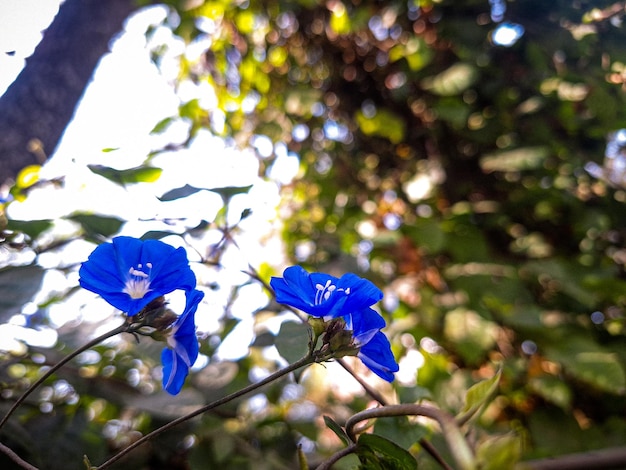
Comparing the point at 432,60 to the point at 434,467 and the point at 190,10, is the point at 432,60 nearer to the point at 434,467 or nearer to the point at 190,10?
the point at 190,10

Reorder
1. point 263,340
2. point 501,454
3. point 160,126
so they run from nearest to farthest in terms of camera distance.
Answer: point 501,454 < point 263,340 < point 160,126

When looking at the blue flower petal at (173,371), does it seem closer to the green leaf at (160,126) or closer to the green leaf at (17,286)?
the green leaf at (17,286)

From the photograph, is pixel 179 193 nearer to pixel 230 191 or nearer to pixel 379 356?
pixel 230 191

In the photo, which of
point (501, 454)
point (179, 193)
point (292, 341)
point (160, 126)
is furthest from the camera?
point (160, 126)

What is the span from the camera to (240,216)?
0.70 m

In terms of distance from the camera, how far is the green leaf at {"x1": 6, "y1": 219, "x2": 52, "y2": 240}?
624 mm

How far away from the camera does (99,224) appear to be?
670 millimetres

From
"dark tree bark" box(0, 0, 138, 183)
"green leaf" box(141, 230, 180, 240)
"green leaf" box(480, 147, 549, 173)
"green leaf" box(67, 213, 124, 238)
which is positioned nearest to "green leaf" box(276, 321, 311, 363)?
"green leaf" box(141, 230, 180, 240)

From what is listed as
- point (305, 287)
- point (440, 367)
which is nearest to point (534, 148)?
point (440, 367)

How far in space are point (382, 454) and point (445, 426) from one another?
12cm

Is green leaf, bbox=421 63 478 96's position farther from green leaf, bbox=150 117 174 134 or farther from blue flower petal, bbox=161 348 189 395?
blue flower petal, bbox=161 348 189 395

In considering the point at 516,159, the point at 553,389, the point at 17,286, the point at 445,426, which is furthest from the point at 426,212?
the point at 445,426

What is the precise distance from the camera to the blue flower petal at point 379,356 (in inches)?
16.9

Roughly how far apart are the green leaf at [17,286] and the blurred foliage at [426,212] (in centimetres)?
4
